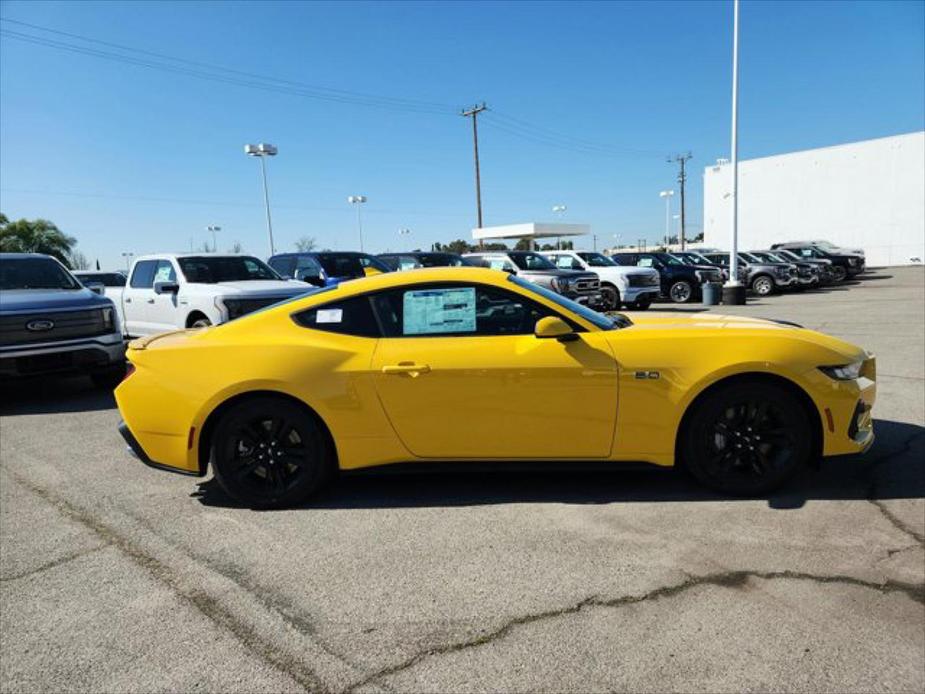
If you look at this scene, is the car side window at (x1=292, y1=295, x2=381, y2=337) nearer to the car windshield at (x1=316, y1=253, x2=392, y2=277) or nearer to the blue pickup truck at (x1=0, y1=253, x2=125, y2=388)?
the blue pickup truck at (x1=0, y1=253, x2=125, y2=388)

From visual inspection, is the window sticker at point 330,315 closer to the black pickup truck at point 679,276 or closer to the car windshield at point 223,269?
the car windshield at point 223,269

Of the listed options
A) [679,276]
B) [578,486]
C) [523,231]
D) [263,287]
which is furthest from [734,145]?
[523,231]

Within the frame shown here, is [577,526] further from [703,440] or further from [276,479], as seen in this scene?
[276,479]

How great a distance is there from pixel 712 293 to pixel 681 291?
136 centimetres

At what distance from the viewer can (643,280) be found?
685 inches

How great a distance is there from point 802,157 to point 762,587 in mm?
53365

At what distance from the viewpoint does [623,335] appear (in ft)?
12.7

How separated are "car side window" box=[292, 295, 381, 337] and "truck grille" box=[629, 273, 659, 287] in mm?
14185

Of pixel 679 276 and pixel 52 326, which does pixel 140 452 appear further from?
pixel 679 276

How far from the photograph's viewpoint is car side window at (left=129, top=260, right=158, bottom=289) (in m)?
10.4

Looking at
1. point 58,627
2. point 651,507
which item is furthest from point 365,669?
point 651,507

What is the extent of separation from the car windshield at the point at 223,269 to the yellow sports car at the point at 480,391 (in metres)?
6.15

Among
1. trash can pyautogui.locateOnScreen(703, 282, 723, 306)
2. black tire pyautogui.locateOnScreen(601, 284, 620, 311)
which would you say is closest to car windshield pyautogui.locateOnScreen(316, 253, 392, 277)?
black tire pyautogui.locateOnScreen(601, 284, 620, 311)

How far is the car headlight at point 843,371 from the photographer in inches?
147
